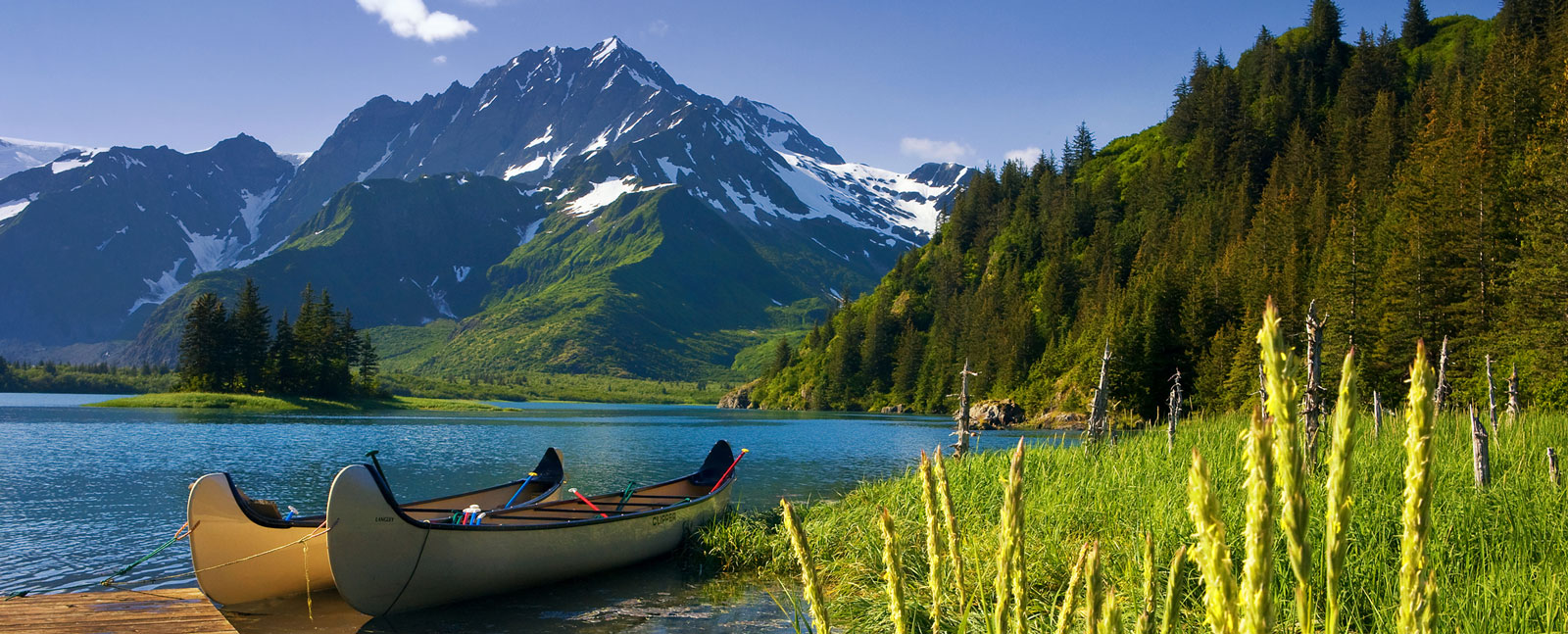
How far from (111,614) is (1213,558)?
14298 millimetres

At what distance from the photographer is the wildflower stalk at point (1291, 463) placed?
109 centimetres

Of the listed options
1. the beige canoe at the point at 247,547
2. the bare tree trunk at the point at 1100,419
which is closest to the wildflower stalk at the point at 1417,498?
the beige canoe at the point at 247,547

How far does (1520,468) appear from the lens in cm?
1012

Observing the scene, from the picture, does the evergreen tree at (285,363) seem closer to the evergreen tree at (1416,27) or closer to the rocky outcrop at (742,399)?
the rocky outcrop at (742,399)

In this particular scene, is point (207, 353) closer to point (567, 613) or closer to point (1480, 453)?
point (567, 613)

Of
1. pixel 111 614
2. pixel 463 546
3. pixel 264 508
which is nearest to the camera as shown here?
pixel 111 614

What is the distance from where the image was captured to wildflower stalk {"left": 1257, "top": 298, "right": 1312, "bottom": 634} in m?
1.09

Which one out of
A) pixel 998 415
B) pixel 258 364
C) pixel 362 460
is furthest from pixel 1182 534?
pixel 258 364

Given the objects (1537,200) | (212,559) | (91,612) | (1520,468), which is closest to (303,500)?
(212,559)

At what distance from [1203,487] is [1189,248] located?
323 feet

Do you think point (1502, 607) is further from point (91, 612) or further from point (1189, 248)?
point (1189, 248)

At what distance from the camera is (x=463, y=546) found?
13.9m

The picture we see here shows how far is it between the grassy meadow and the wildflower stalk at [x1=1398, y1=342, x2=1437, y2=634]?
16 cm

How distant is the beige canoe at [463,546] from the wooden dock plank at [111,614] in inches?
69.8
